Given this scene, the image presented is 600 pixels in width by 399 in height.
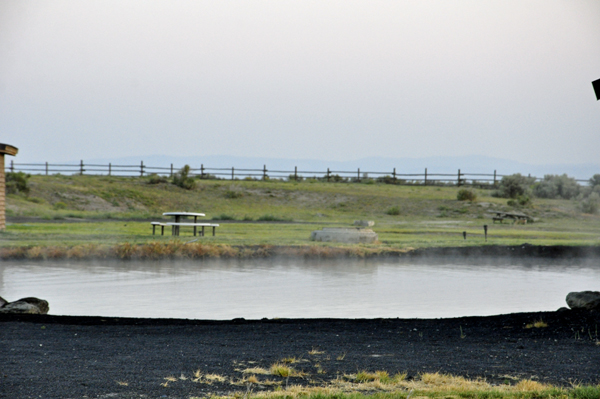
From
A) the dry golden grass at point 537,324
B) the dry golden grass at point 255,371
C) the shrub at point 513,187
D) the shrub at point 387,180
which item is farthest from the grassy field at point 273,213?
the dry golden grass at point 255,371

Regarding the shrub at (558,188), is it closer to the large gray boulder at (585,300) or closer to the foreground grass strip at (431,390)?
the large gray boulder at (585,300)

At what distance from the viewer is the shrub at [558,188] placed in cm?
4747

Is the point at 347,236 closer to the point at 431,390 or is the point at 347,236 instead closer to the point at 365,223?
the point at 365,223

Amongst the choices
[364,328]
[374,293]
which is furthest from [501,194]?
[364,328]

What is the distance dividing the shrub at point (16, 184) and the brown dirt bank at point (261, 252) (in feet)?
68.5

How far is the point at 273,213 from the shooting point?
39.0 meters

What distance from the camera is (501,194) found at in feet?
155

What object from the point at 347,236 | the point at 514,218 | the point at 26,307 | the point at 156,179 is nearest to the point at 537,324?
the point at 26,307

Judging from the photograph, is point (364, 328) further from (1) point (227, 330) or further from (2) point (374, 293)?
(2) point (374, 293)

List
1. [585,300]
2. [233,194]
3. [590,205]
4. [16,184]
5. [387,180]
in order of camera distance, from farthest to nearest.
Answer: [387,180]
[233,194]
[590,205]
[16,184]
[585,300]

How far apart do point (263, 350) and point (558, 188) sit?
149 feet

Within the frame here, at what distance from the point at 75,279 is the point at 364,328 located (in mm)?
8430

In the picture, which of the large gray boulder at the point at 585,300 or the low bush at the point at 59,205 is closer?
the large gray boulder at the point at 585,300

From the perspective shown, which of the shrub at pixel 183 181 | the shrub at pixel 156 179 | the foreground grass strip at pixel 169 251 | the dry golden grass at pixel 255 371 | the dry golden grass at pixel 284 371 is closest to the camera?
the dry golden grass at pixel 284 371
